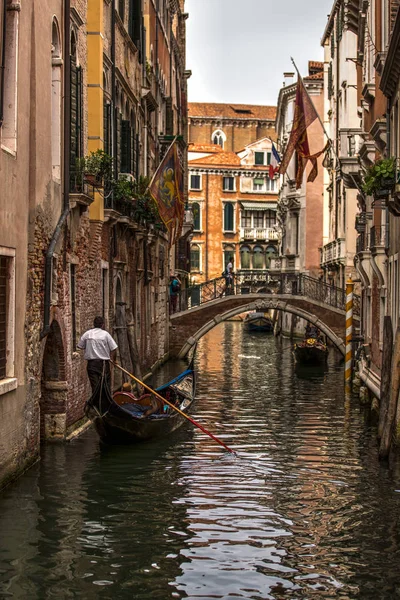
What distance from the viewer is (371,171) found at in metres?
11.8

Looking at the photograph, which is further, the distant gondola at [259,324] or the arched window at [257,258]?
the arched window at [257,258]

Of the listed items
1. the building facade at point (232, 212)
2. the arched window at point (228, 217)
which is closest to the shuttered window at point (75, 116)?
the building facade at point (232, 212)

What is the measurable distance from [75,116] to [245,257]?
4360 cm

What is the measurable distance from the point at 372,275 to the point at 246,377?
6.33m

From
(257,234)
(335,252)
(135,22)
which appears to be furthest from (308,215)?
(135,22)

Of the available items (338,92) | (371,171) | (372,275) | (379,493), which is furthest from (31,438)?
Answer: (338,92)

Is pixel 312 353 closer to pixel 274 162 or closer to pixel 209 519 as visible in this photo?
pixel 274 162

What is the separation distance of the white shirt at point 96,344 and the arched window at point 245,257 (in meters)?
44.0

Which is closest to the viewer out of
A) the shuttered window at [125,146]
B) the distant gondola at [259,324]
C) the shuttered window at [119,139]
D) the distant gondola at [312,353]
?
the shuttered window at [119,139]

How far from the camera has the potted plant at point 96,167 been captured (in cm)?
1262

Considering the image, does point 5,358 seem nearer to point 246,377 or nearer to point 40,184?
point 40,184

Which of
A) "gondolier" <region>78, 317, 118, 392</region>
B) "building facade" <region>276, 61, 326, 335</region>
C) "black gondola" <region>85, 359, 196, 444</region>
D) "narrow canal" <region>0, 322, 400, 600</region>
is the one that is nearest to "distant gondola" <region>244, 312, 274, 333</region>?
"building facade" <region>276, 61, 326, 335</region>

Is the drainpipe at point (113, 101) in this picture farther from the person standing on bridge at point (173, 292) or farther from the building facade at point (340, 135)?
the person standing on bridge at point (173, 292)

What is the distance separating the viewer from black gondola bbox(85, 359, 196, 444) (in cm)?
1148
